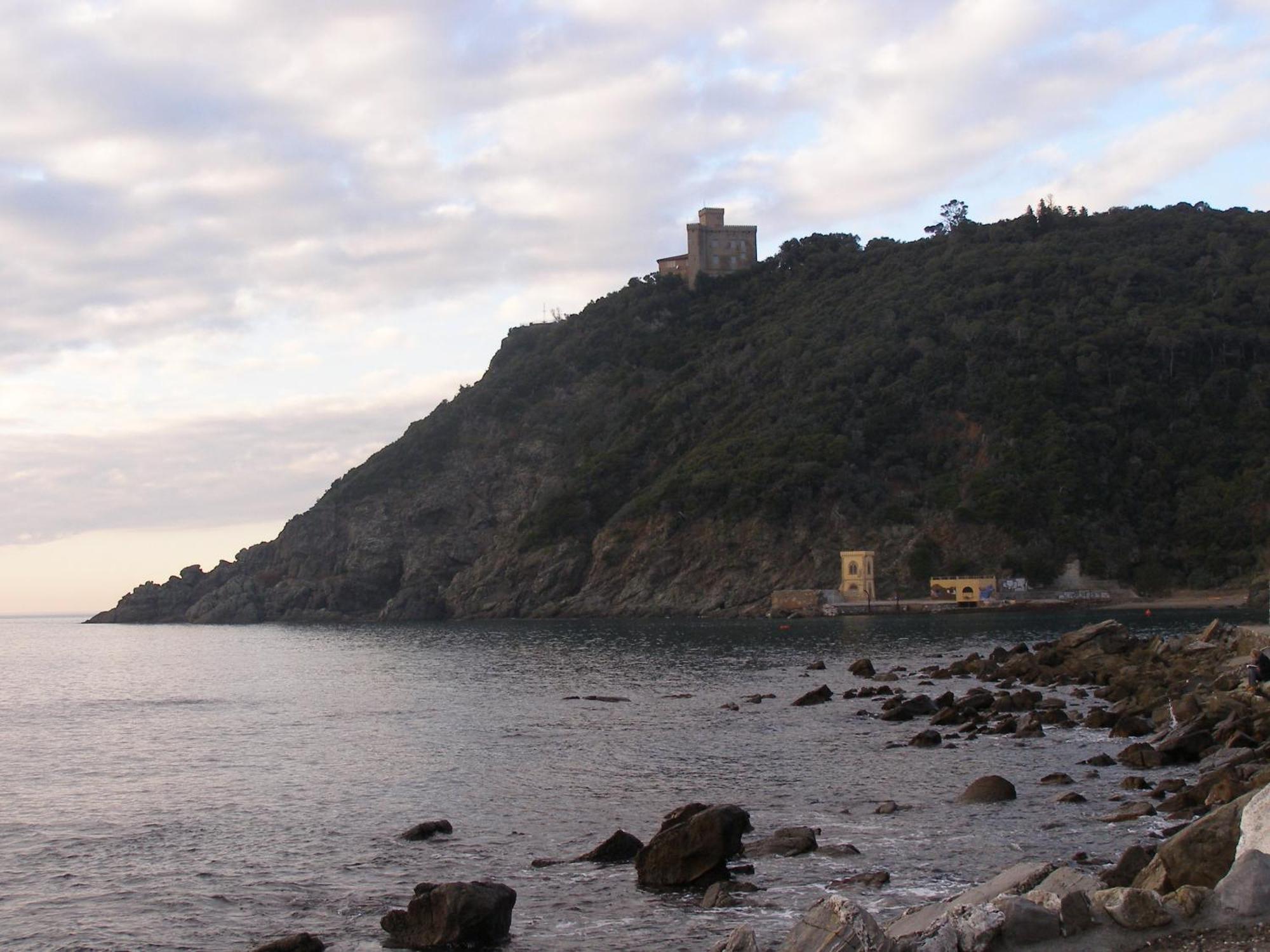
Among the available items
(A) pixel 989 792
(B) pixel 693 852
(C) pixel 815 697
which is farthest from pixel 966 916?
(C) pixel 815 697

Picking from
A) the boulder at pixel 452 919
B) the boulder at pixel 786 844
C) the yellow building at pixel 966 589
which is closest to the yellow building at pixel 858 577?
the yellow building at pixel 966 589

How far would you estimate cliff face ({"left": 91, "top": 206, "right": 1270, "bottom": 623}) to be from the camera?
11844 cm

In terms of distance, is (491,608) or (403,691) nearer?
(403,691)

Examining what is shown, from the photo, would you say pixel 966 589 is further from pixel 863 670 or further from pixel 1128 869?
pixel 1128 869

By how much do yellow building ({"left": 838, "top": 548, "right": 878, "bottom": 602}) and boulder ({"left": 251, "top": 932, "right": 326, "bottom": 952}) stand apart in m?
101

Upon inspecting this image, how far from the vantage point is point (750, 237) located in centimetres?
19112

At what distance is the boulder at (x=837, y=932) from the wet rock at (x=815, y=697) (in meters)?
34.8

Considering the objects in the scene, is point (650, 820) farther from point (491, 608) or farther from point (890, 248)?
point (890, 248)

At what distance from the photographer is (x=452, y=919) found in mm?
17484

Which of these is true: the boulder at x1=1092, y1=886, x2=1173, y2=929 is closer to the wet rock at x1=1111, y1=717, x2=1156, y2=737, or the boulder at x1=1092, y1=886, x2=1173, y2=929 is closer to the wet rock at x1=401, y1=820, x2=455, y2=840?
the wet rock at x1=401, y1=820, x2=455, y2=840

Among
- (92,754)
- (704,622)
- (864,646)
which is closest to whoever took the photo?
(92,754)

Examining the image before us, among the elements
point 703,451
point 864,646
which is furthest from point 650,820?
point 703,451

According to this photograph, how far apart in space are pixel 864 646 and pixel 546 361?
10707cm

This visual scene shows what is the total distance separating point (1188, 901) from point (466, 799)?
2056 cm
